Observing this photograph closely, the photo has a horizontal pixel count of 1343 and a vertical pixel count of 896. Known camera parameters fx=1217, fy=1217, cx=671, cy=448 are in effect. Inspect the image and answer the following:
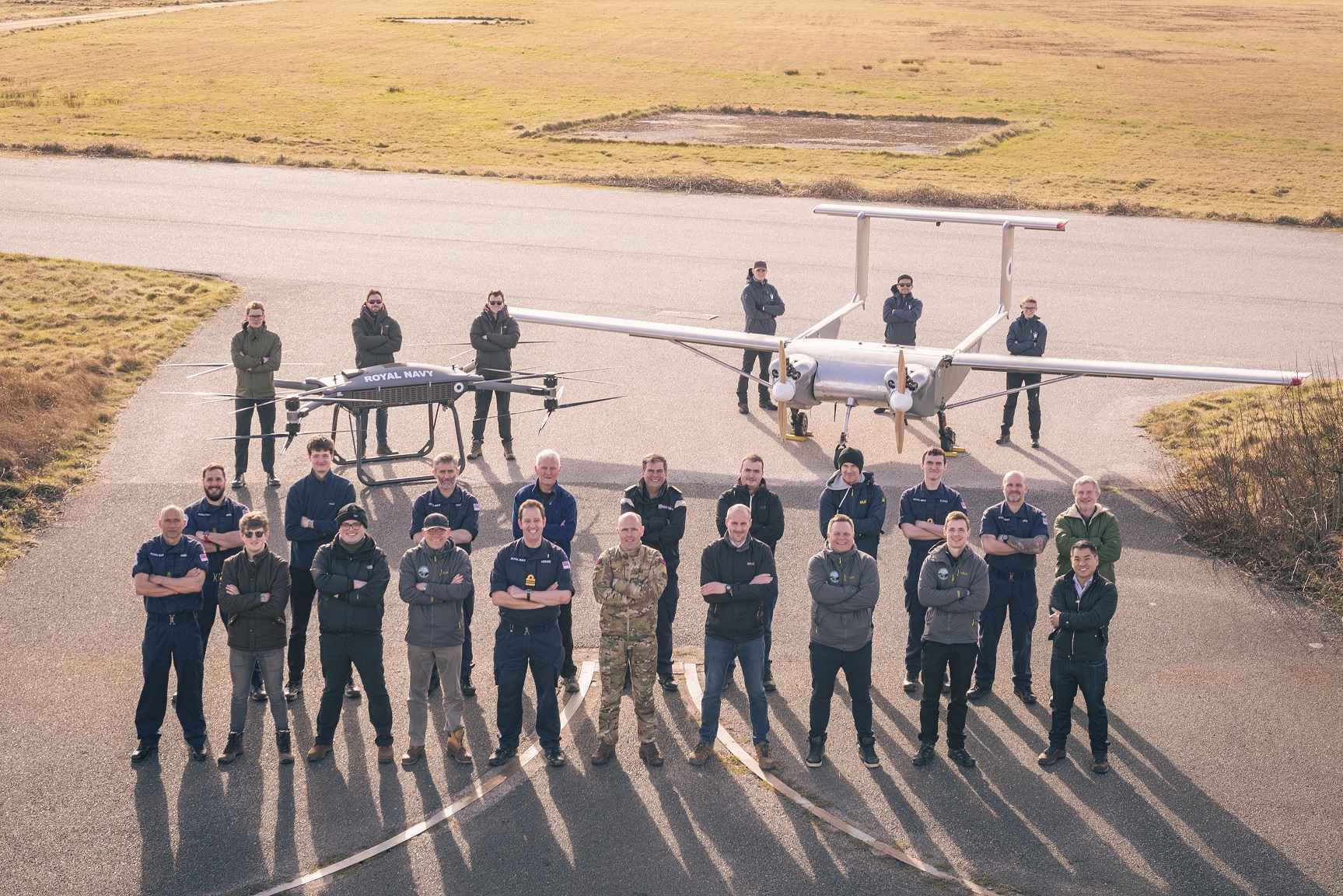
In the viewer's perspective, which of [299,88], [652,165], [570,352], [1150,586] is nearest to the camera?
[1150,586]

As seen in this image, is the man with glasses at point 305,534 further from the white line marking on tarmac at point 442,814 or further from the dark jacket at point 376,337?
the dark jacket at point 376,337

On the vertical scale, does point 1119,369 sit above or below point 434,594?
above

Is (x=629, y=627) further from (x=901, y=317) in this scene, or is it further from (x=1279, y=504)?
(x=901, y=317)

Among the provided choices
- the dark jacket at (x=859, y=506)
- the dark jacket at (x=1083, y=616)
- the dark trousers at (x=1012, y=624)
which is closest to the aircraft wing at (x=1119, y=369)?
the dark jacket at (x=859, y=506)

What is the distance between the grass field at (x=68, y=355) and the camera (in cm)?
1553

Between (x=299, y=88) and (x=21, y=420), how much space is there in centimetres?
4713

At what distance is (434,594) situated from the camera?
968 cm

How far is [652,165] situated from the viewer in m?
40.5

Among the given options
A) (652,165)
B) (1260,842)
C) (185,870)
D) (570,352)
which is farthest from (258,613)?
(652,165)

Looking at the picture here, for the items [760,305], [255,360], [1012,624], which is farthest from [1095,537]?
[255,360]

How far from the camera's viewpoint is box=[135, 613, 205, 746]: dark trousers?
981 cm

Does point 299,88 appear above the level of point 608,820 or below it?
above

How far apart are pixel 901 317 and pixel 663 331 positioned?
3643 mm

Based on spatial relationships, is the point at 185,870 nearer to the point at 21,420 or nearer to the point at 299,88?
the point at 21,420
